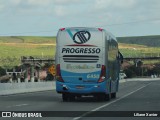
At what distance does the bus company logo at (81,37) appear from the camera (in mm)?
27875

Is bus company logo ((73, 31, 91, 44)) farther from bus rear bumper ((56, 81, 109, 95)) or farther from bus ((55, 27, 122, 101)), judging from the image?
bus rear bumper ((56, 81, 109, 95))

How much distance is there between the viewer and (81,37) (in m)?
27.9

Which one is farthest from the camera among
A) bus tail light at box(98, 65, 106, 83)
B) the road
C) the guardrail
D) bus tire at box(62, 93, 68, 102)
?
the guardrail

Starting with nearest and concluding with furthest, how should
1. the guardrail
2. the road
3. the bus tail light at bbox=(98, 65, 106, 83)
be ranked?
the road, the bus tail light at bbox=(98, 65, 106, 83), the guardrail

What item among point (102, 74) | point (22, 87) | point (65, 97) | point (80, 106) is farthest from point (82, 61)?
point (22, 87)

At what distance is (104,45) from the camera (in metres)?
27.9

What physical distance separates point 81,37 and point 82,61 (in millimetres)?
1252

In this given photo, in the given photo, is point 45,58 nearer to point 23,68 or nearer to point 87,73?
point 23,68

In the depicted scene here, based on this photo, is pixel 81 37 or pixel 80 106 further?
pixel 81 37

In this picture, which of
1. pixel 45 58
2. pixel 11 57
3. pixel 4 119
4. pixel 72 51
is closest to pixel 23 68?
pixel 45 58

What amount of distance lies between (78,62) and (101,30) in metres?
2.05

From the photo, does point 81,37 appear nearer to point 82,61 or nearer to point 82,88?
point 82,61

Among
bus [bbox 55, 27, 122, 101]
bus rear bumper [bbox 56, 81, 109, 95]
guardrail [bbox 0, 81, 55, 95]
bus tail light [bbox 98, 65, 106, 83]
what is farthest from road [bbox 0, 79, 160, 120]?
guardrail [bbox 0, 81, 55, 95]

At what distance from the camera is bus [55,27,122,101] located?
27.9 metres
